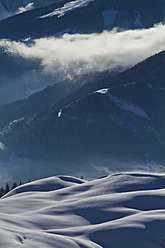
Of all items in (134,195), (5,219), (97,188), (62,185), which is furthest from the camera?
(62,185)

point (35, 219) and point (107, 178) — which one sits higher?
point (107, 178)

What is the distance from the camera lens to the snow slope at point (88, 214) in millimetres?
62562

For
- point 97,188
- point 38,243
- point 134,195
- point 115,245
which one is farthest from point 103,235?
point 97,188

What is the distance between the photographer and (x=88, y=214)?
7294 centimetres

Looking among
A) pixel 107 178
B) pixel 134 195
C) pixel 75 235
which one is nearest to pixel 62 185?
pixel 107 178

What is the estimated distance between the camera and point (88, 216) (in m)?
72.4

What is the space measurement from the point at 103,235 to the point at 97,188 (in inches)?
789

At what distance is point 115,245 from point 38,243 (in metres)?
7.97

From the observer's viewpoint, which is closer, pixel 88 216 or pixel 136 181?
pixel 88 216

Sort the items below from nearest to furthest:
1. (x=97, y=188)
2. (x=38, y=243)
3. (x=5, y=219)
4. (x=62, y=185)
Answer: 1. (x=38, y=243)
2. (x=5, y=219)
3. (x=97, y=188)
4. (x=62, y=185)

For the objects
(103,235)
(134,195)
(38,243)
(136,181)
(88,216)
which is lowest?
(38,243)

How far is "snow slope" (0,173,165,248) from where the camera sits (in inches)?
2463

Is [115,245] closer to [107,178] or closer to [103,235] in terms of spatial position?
[103,235]

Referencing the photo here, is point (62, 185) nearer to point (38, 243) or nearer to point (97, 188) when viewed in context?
point (97, 188)
